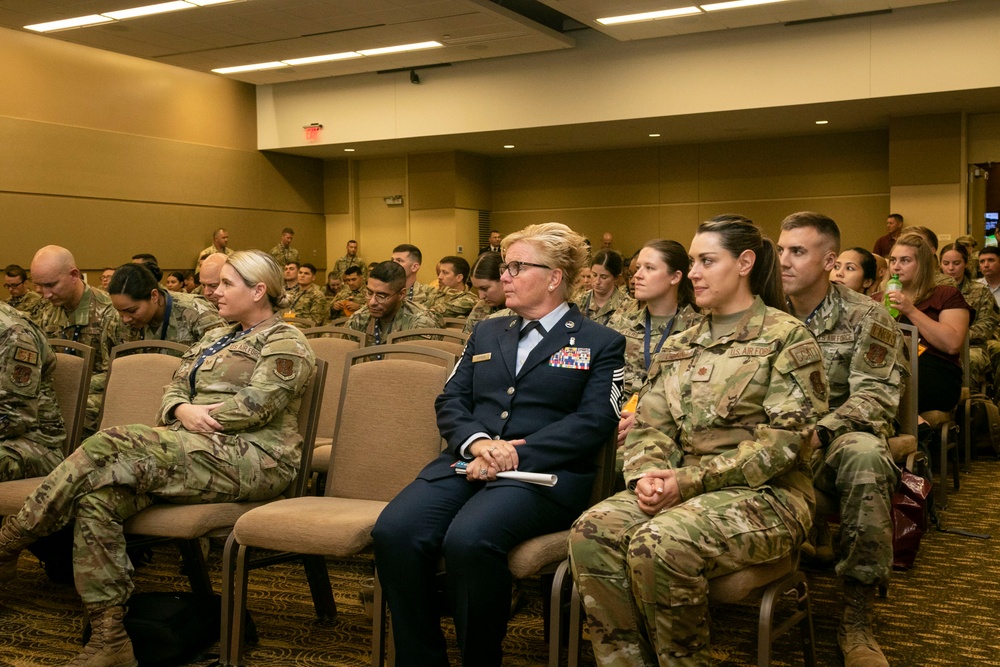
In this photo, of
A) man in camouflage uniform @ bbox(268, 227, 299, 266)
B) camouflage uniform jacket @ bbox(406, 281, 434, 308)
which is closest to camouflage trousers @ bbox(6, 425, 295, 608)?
camouflage uniform jacket @ bbox(406, 281, 434, 308)

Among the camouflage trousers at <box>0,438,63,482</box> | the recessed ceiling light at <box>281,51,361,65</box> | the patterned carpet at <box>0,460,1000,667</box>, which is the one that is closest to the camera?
the patterned carpet at <box>0,460,1000,667</box>

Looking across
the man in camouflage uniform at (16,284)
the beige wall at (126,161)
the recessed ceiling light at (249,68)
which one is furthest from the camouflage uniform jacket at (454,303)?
the beige wall at (126,161)

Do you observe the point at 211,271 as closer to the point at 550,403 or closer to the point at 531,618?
the point at 531,618

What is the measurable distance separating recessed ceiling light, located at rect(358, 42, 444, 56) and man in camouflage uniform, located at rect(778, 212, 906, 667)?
9.19 meters

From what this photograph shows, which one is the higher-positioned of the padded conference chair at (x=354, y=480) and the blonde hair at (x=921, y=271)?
the blonde hair at (x=921, y=271)

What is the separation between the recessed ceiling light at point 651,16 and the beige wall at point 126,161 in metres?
6.70

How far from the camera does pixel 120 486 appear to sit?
2906 millimetres

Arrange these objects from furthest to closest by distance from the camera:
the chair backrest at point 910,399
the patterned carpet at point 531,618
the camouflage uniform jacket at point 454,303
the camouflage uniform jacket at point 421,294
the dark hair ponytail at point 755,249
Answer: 1. the camouflage uniform jacket at point 421,294
2. the camouflage uniform jacket at point 454,303
3. the chair backrest at point 910,399
4. the patterned carpet at point 531,618
5. the dark hair ponytail at point 755,249

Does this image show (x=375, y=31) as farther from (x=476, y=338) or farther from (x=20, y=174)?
(x=476, y=338)

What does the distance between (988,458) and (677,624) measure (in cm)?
480

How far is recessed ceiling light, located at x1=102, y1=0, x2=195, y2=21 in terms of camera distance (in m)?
9.82

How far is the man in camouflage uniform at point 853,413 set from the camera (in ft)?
9.27

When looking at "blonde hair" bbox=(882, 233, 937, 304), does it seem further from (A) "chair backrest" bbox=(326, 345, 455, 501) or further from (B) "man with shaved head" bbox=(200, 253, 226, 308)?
(B) "man with shaved head" bbox=(200, 253, 226, 308)

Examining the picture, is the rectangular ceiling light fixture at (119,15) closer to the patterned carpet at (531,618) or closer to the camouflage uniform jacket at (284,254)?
the camouflage uniform jacket at (284,254)
